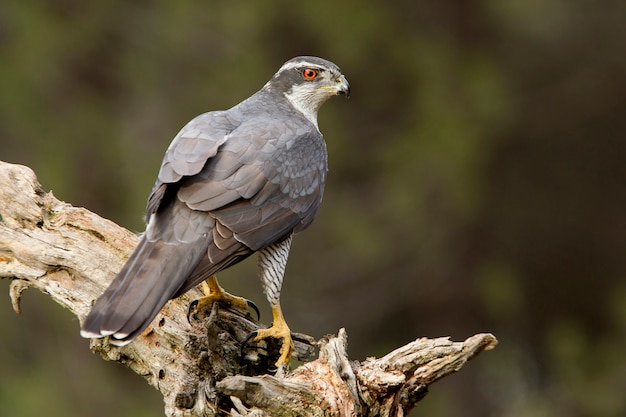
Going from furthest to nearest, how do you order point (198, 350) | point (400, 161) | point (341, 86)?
point (400, 161)
point (341, 86)
point (198, 350)

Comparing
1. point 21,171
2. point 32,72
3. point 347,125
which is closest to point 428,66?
point 347,125

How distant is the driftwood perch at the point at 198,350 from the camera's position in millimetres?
4191

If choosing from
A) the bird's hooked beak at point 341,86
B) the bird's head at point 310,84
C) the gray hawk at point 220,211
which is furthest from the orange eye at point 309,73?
the gray hawk at point 220,211

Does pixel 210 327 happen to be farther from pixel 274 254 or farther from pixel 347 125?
pixel 347 125

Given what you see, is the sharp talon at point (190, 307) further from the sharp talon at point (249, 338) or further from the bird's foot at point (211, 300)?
the sharp talon at point (249, 338)

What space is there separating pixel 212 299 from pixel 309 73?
1.78 m

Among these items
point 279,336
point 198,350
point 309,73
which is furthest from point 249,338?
point 309,73

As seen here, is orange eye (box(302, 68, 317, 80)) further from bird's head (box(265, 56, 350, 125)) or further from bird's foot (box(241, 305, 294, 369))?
bird's foot (box(241, 305, 294, 369))

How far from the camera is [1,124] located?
10.1 metres

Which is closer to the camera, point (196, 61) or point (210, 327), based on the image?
point (210, 327)

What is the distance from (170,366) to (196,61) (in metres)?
5.22

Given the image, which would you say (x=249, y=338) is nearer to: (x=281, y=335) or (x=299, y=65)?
(x=281, y=335)

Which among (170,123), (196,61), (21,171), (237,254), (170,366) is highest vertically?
(196,61)

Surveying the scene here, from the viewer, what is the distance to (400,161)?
29.7 ft
